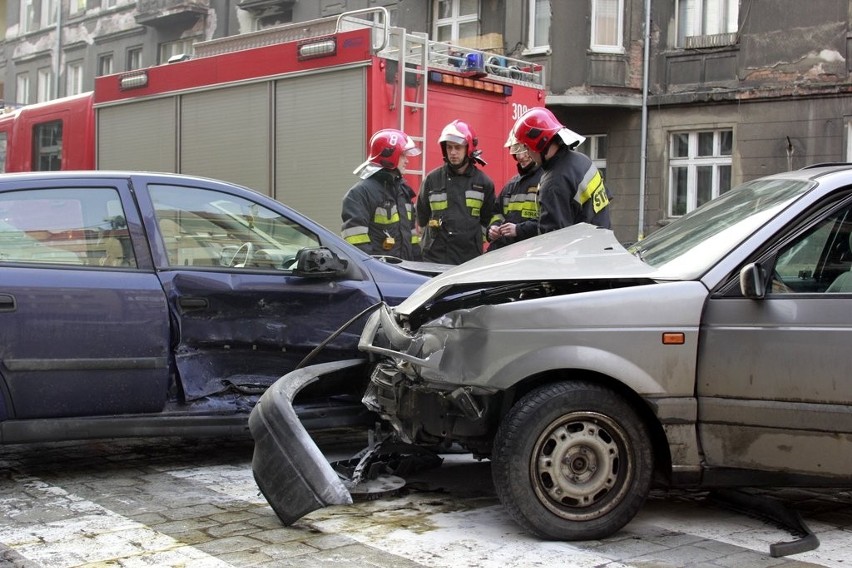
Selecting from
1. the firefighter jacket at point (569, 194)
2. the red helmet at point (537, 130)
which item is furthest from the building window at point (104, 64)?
the firefighter jacket at point (569, 194)

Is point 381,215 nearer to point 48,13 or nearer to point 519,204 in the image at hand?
point 519,204

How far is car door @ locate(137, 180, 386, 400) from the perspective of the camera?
538cm

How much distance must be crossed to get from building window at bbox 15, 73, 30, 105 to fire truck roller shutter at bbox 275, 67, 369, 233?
29989 millimetres

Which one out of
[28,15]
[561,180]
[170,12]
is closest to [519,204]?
[561,180]

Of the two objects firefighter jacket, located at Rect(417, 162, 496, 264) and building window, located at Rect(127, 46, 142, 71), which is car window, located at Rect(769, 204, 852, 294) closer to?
firefighter jacket, located at Rect(417, 162, 496, 264)

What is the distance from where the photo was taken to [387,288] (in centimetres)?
581

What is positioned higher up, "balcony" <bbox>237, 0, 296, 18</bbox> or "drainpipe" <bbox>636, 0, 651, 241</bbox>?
"balcony" <bbox>237, 0, 296, 18</bbox>

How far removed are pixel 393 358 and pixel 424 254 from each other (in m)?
3.55

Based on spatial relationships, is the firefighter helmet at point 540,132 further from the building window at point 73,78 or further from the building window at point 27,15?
the building window at point 27,15

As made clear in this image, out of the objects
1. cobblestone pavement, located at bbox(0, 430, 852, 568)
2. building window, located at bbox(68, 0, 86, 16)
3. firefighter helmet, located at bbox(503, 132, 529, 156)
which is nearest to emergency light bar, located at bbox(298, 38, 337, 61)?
firefighter helmet, located at bbox(503, 132, 529, 156)

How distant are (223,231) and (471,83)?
15.8 ft

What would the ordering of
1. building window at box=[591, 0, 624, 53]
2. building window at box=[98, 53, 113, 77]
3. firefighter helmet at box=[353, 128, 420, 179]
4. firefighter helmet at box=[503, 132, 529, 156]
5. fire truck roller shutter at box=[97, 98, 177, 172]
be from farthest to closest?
building window at box=[98, 53, 113, 77]
building window at box=[591, 0, 624, 53]
fire truck roller shutter at box=[97, 98, 177, 172]
firefighter helmet at box=[353, 128, 420, 179]
firefighter helmet at box=[503, 132, 529, 156]

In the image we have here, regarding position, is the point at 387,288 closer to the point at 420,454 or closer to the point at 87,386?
the point at 420,454

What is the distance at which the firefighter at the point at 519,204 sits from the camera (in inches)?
276
